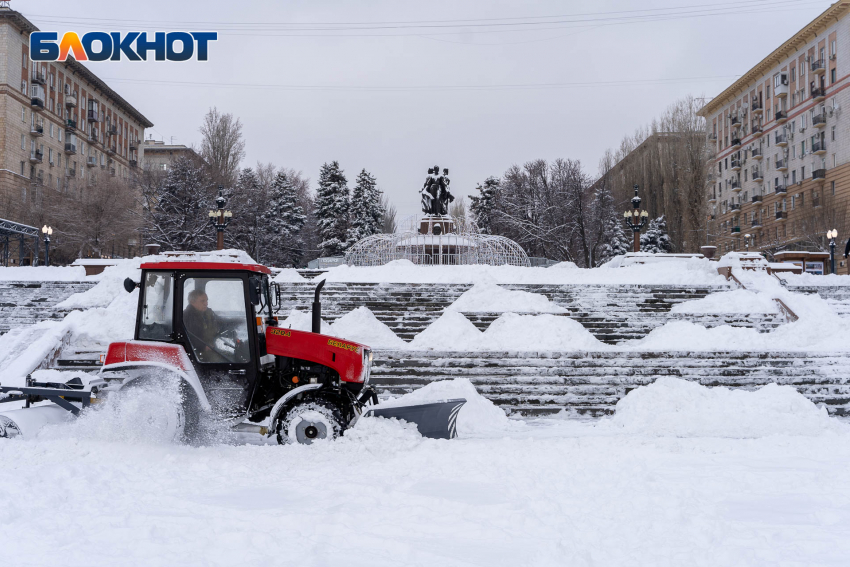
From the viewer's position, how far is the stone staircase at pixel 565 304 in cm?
1484

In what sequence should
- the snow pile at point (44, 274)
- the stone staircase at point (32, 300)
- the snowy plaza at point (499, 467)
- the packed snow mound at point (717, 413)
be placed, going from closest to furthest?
1. the snowy plaza at point (499, 467)
2. the packed snow mound at point (717, 413)
3. the stone staircase at point (32, 300)
4. the snow pile at point (44, 274)

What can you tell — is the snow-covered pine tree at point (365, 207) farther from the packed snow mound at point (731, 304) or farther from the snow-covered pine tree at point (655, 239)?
the packed snow mound at point (731, 304)

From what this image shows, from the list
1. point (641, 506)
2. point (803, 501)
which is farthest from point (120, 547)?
point (803, 501)

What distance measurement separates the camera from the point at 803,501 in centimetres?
543

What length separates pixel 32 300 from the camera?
16.0 m

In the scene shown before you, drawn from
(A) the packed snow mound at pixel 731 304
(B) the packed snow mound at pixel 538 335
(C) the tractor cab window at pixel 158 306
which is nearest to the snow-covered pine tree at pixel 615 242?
(A) the packed snow mound at pixel 731 304

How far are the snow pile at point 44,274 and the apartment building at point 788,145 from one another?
37.0m

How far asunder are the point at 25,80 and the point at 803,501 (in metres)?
56.4

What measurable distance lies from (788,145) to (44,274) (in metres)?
54.0

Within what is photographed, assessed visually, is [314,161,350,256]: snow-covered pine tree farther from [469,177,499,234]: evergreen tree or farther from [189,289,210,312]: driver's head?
[189,289,210,312]: driver's head

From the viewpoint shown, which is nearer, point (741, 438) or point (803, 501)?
point (803, 501)

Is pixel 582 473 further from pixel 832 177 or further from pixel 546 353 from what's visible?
pixel 832 177

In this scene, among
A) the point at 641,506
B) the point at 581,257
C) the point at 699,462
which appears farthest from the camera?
the point at 581,257

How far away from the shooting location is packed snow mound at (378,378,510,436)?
918 centimetres
